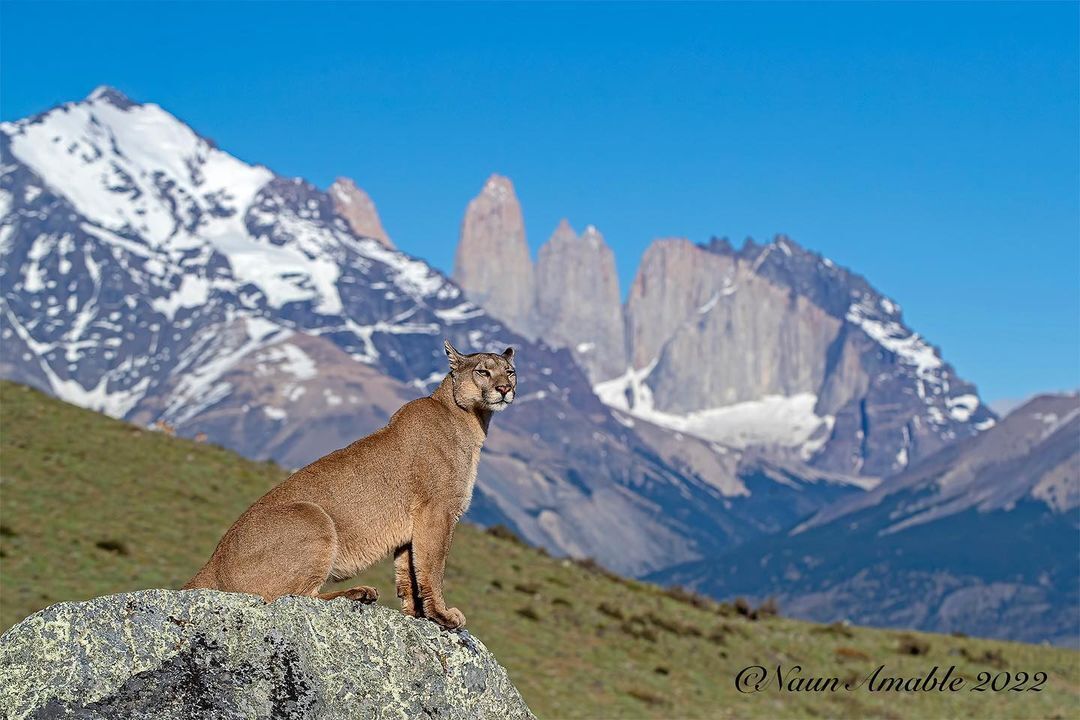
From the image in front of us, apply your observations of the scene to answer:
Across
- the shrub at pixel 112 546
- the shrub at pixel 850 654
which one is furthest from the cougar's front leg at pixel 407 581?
the shrub at pixel 850 654

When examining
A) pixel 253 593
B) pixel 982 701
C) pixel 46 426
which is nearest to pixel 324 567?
pixel 253 593

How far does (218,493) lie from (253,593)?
1520 inches

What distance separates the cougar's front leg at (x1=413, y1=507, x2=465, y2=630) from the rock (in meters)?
0.58

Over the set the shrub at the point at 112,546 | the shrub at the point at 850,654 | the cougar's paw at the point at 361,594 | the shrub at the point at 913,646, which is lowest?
the cougar's paw at the point at 361,594

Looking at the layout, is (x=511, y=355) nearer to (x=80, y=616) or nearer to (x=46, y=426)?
(x=80, y=616)

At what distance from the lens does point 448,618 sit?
592 inches

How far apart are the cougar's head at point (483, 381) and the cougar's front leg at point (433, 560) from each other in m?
1.46

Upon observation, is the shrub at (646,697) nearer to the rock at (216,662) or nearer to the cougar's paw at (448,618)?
the cougar's paw at (448,618)

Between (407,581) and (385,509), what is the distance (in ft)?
3.05

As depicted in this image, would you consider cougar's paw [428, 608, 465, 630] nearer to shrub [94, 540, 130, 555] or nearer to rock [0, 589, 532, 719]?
rock [0, 589, 532, 719]

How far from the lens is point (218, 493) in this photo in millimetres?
51594

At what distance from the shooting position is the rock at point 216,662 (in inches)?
484

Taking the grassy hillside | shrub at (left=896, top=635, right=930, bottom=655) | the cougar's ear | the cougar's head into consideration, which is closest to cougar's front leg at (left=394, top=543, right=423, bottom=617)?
the cougar's head

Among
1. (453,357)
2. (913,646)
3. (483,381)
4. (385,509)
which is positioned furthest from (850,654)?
(385,509)
